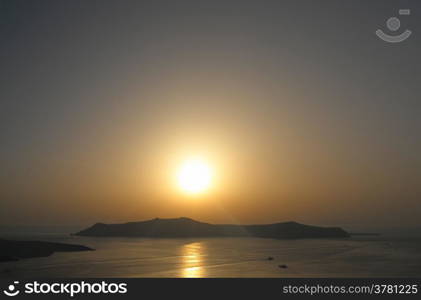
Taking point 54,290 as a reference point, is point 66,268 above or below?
below

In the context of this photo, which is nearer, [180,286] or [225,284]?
[180,286]

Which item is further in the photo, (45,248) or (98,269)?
(45,248)

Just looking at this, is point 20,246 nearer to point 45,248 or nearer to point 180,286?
point 45,248

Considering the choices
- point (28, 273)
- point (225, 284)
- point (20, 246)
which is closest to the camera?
point (225, 284)

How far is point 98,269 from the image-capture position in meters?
59.2

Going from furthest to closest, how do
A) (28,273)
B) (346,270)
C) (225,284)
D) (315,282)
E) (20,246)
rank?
1. (20,246)
2. (346,270)
3. (28,273)
4. (225,284)
5. (315,282)

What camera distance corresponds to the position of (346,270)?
58.0 m

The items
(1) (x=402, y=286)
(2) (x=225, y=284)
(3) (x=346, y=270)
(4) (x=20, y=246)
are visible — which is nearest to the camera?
(1) (x=402, y=286)

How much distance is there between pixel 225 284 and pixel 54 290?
786cm

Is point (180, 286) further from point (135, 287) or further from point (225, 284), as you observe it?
point (225, 284)

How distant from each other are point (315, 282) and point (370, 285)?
2.28 m

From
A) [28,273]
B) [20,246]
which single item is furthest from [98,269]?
[20,246]

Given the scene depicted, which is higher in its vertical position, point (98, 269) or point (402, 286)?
point (402, 286)

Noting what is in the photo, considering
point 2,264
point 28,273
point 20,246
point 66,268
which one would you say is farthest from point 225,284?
point 20,246
